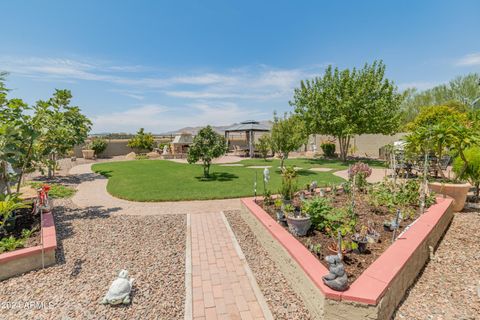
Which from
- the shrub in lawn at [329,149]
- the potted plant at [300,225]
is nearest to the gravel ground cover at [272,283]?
the potted plant at [300,225]

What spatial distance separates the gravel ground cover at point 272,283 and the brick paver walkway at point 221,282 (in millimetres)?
115

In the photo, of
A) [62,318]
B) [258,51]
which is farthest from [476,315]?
[258,51]

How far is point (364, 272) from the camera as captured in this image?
2793 mm

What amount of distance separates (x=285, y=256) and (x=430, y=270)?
230cm

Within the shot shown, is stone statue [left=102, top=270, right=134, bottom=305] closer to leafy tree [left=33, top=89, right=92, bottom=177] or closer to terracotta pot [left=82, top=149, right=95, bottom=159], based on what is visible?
leafy tree [left=33, top=89, right=92, bottom=177]

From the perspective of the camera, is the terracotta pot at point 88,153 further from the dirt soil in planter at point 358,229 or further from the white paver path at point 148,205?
the dirt soil in planter at point 358,229

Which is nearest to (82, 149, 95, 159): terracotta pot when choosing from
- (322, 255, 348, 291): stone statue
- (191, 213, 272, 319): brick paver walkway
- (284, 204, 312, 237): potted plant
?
(191, 213, 272, 319): brick paver walkway

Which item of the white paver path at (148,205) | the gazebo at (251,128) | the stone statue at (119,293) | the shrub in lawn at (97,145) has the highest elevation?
the gazebo at (251,128)

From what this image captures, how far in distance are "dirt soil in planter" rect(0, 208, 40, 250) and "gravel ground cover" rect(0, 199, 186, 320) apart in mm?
427

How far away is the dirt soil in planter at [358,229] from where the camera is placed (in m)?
3.26

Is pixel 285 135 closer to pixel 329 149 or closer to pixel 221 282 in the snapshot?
pixel 221 282

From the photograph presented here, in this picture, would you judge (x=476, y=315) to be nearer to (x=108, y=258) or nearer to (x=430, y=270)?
(x=430, y=270)

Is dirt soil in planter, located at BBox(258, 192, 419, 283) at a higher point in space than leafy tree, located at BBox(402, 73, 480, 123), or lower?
lower

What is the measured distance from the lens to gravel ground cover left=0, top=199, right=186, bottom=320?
2850 millimetres
